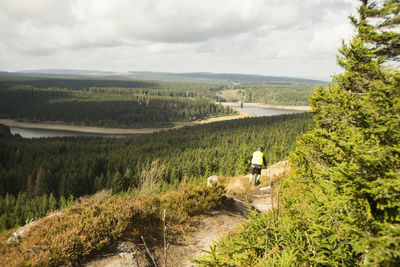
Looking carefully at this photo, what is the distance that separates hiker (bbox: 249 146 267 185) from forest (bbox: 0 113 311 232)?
966 inches

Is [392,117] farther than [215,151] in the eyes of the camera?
No

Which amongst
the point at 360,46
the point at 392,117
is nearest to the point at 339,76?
the point at 360,46

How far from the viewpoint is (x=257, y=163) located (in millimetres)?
12930

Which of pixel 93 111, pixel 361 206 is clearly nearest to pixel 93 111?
pixel 93 111

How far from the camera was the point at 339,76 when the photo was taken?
896cm

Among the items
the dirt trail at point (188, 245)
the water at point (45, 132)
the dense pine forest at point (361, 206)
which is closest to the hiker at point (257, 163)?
the dirt trail at point (188, 245)

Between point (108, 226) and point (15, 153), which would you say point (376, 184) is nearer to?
point (108, 226)

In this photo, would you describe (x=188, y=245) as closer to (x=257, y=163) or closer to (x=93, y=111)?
(x=257, y=163)

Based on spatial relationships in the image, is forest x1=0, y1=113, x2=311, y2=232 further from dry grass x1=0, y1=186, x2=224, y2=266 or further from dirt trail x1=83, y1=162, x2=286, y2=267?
dry grass x1=0, y1=186, x2=224, y2=266

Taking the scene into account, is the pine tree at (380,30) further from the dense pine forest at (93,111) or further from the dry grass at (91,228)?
the dense pine forest at (93,111)

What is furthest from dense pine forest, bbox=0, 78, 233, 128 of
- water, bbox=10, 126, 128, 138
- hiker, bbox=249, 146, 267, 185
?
hiker, bbox=249, 146, 267, 185

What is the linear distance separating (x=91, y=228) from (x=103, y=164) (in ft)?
219

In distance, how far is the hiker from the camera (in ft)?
41.7

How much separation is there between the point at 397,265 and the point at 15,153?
315 ft
